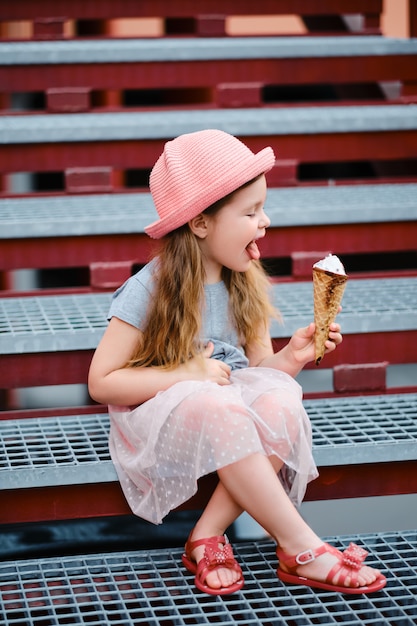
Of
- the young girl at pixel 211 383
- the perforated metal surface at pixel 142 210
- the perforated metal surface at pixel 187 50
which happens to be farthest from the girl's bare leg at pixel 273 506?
the perforated metal surface at pixel 187 50

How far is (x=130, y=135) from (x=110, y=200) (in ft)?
0.72

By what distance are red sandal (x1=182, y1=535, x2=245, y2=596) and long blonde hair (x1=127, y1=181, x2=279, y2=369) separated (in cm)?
36

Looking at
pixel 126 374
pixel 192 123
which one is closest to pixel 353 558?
pixel 126 374

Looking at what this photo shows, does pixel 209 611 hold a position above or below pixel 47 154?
below

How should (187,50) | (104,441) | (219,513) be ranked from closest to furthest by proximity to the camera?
(219,513), (104,441), (187,50)

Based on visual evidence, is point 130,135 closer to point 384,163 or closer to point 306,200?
point 306,200

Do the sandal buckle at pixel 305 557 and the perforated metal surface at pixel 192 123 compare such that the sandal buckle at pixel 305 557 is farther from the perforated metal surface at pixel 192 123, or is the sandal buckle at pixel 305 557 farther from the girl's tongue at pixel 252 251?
the perforated metal surface at pixel 192 123

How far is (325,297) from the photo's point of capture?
6.38ft

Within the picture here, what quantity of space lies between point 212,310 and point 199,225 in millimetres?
195

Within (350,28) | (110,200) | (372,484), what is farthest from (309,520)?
(350,28)

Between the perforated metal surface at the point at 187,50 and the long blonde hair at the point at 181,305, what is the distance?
1.46 meters

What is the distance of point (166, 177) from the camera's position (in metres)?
2.02

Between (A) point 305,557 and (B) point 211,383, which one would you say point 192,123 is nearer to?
(B) point 211,383

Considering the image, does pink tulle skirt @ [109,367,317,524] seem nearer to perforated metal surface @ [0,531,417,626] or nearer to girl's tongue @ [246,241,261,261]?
perforated metal surface @ [0,531,417,626]
